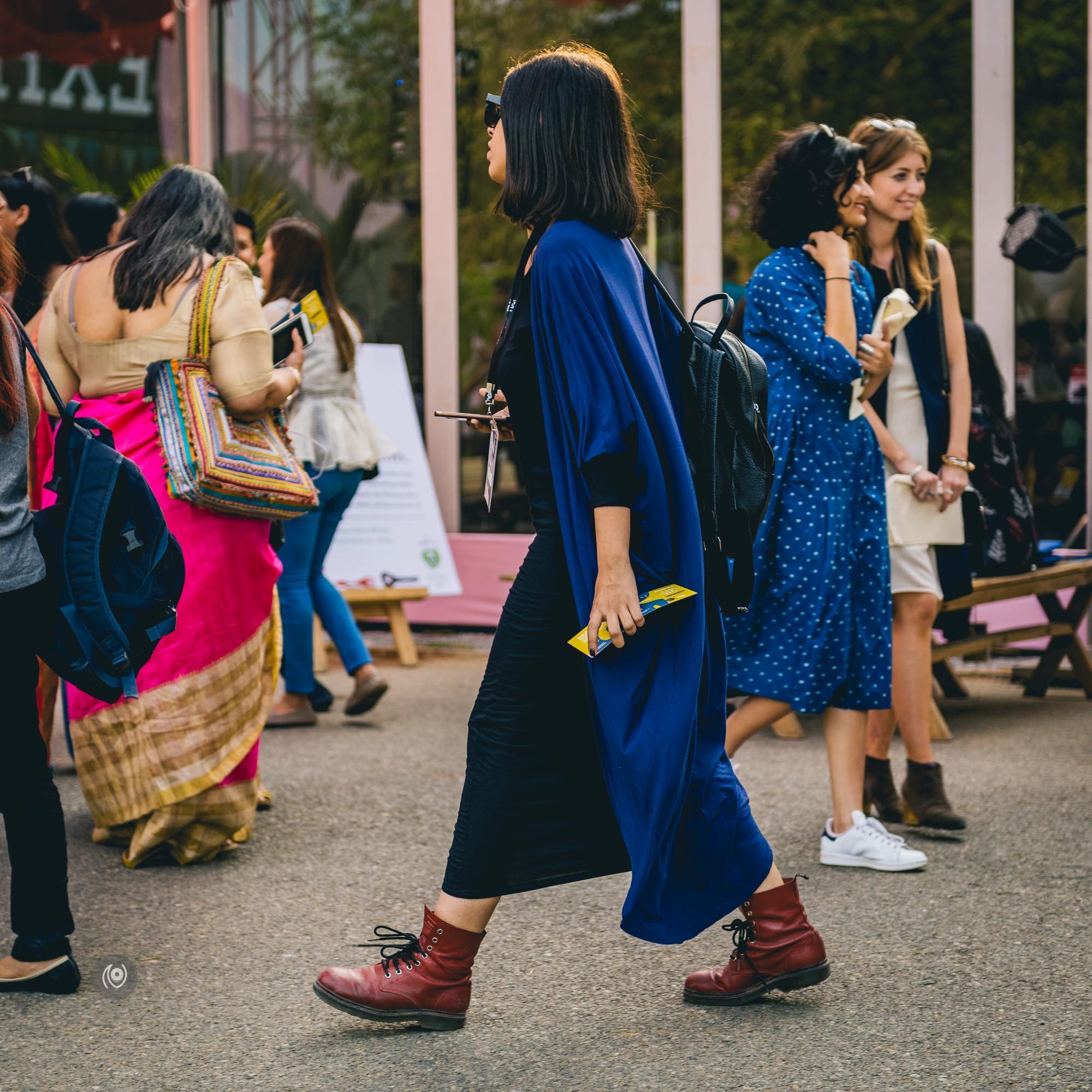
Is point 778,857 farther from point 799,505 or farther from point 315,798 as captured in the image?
point 315,798

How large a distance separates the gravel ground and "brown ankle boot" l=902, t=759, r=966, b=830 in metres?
0.09

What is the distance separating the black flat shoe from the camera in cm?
338

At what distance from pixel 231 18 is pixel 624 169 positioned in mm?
8249

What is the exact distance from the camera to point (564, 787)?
306cm

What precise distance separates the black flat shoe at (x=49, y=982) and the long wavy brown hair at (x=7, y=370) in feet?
3.89

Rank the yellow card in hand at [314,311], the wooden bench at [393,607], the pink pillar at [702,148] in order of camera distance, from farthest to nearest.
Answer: the pink pillar at [702,148], the wooden bench at [393,607], the yellow card in hand at [314,311]

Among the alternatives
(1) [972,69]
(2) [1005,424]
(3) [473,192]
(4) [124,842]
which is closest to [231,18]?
(3) [473,192]

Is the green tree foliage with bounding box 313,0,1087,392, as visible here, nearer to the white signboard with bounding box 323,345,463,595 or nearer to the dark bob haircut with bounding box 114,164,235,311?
the white signboard with bounding box 323,345,463,595

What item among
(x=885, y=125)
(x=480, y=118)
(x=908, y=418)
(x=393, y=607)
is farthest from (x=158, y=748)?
(x=480, y=118)

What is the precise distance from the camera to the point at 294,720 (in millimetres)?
6492

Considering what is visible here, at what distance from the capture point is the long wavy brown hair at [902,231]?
187 inches

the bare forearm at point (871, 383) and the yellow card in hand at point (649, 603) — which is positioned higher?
the bare forearm at point (871, 383)

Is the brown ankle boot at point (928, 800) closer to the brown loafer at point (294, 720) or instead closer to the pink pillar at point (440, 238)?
the brown loafer at point (294, 720)

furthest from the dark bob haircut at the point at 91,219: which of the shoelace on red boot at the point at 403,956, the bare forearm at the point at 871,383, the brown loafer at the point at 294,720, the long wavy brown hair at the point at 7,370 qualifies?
the shoelace on red boot at the point at 403,956
